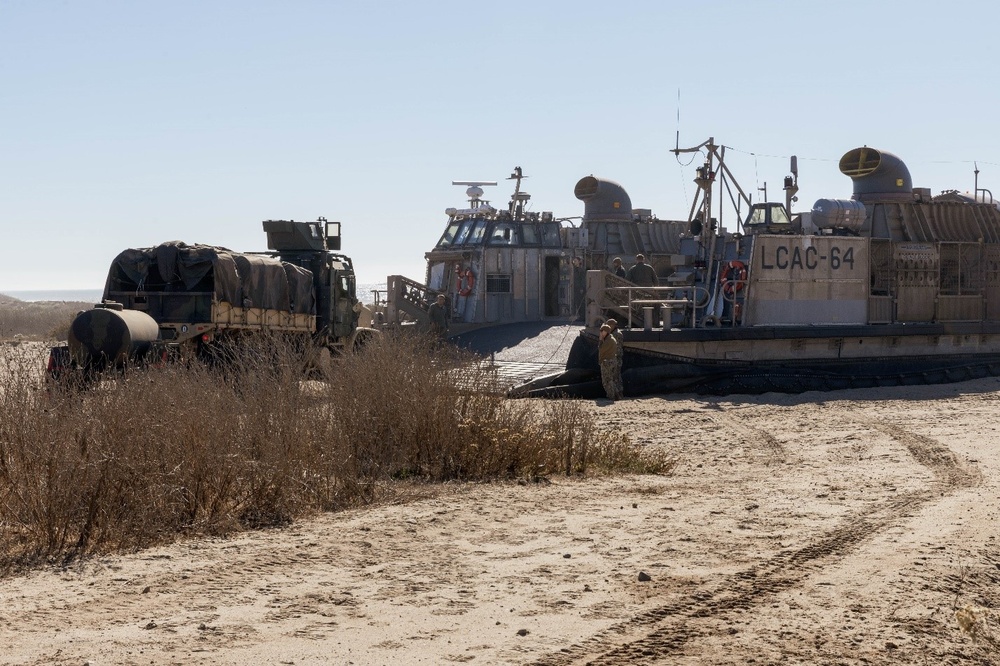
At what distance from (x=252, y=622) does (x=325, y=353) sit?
495 inches

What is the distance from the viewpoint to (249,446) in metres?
9.87

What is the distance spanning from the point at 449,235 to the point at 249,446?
20999mm

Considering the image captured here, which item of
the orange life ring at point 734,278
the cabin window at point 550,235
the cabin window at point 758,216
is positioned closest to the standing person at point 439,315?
the cabin window at point 550,235

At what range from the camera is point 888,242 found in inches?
963

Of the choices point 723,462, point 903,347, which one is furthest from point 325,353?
point 903,347

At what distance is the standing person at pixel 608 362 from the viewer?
19.8 m

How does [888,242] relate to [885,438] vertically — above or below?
above

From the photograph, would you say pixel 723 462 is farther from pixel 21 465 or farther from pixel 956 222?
pixel 956 222

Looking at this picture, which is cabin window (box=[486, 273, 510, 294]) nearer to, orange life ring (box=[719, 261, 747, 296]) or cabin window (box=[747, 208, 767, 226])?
cabin window (box=[747, 208, 767, 226])

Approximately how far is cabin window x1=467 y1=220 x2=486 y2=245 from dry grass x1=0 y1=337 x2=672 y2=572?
16.6m

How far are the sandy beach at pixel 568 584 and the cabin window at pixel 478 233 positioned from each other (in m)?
18.3

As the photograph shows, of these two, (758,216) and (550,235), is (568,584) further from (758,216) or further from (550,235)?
(550,235)

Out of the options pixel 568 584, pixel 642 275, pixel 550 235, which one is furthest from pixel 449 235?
pixel 568 584

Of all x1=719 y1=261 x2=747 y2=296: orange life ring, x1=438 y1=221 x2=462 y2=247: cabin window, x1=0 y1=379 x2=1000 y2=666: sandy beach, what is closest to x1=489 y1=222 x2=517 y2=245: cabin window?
x1=438 y1=221 x2=462 y2=247: cabin window
